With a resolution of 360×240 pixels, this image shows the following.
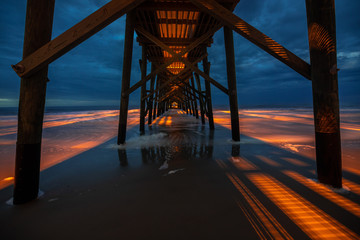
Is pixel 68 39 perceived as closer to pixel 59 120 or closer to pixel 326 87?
pixel 326 87

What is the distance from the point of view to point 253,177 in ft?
7.22

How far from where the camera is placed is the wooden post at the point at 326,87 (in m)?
1.80

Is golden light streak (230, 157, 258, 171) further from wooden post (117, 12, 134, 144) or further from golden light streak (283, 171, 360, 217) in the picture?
wooden post (117, 12, 134, 144)

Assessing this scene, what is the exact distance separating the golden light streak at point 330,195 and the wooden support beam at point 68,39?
10.3 feet

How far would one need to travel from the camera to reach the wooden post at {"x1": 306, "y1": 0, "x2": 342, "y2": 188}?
180cm

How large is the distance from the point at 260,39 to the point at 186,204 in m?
2.30

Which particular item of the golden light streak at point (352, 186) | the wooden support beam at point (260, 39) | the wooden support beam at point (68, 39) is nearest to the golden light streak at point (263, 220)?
the golden light streak at point (352, 186)

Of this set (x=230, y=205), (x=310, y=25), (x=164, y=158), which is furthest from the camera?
(x=164, y=158)

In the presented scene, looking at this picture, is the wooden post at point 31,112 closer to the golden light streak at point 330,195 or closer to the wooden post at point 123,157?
the wooden post at point 123,157

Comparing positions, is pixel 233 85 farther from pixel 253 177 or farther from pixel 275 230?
pixel 275 230

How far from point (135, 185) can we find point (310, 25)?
2.95m

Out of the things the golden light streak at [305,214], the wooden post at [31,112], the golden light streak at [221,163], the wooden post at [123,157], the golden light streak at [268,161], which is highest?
the wooden post at [31,112]

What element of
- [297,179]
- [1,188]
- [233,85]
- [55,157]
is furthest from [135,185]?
[233,85]

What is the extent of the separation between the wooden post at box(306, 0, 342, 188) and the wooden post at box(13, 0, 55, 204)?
10.0 feet
